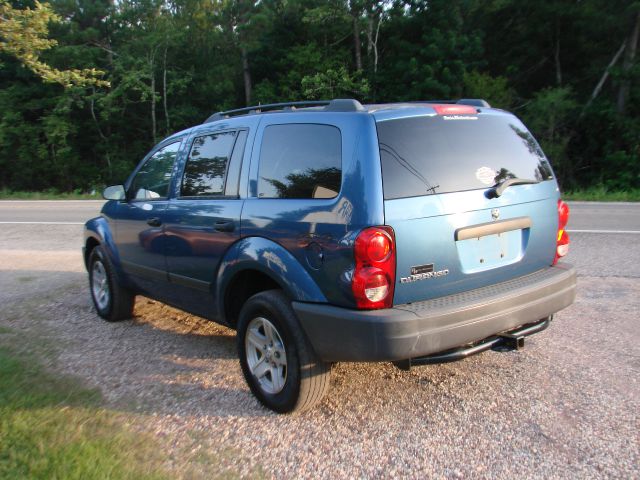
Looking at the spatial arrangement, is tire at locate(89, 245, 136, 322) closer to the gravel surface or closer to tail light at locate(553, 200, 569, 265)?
the gravel surface

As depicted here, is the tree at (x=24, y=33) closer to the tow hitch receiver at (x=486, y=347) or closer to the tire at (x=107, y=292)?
the tire at (x=107, y=292)

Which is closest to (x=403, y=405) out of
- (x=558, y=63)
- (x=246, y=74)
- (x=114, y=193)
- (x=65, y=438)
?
(x=65, y=438)

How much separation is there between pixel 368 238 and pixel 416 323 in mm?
515

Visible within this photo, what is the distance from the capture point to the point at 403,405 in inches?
141

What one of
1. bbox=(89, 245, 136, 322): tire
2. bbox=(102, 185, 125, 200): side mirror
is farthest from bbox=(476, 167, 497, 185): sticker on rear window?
bbox=(89, 245, 136, 322): tire

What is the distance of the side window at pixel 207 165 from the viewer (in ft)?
13.5

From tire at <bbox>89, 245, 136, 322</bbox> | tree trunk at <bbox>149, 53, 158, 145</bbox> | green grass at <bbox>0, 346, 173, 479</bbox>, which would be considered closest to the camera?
green grass at <bbox>0, 346, 173, 479</bbox>

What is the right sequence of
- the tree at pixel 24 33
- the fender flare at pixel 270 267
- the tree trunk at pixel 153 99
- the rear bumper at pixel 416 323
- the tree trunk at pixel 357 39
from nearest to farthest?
the rear bumper at pixel 416 323, the fender flare at pixel 270 267, the tree at pixel 24 33, the tree trunk at pixel 357 39, the tree trunk at pixel 153 99

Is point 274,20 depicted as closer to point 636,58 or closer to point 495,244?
point 636,58

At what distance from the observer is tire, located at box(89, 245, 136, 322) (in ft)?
17.7

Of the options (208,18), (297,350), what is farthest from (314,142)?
(208,18)

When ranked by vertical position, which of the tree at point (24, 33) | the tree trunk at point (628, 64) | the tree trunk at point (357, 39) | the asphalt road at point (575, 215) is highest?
the tree trunk at point (357, 39)

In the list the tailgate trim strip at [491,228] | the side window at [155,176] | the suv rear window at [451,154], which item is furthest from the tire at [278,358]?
the side window at [155,176]

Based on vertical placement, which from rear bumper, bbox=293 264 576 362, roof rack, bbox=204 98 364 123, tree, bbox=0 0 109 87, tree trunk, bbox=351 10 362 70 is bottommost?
rear bumper, bbox=293 264 576 362
